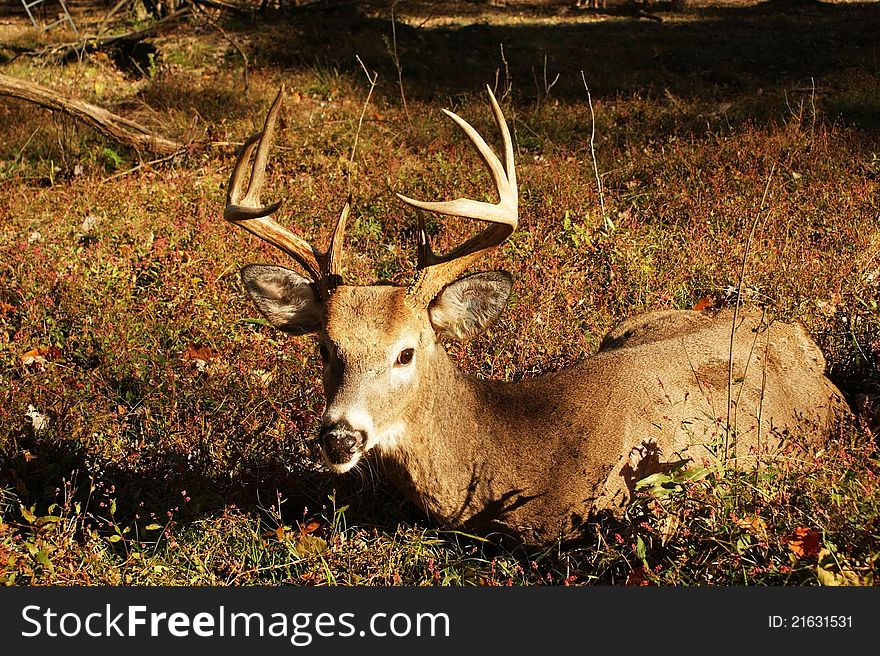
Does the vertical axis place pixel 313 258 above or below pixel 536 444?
above

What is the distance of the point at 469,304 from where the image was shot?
13.6 ft

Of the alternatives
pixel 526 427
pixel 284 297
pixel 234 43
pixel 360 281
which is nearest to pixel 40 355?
pixel 360 281

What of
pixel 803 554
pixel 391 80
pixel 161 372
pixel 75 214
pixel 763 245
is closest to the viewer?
pixel 803 554

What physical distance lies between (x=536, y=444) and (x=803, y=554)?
1.24 metres

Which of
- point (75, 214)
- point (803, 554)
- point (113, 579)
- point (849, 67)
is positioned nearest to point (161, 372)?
point (113, 579)

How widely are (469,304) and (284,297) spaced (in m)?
0.89

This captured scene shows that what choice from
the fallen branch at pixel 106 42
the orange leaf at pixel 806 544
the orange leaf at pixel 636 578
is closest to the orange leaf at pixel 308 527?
the orange leaf at pixel 636 578

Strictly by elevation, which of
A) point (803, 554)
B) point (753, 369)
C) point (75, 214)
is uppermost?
point (75, 214)

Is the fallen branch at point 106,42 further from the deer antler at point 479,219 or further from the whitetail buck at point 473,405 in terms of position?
the deer antler at point 479,219

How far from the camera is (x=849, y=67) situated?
1248cm

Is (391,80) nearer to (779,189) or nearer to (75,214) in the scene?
(75,214)

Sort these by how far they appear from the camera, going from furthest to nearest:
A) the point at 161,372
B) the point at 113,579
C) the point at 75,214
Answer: the point at 75,214 → the point at 161,372 → the point at 113,579

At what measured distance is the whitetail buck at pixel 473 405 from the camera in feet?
12.7

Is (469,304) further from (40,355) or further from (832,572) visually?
(40,355)
